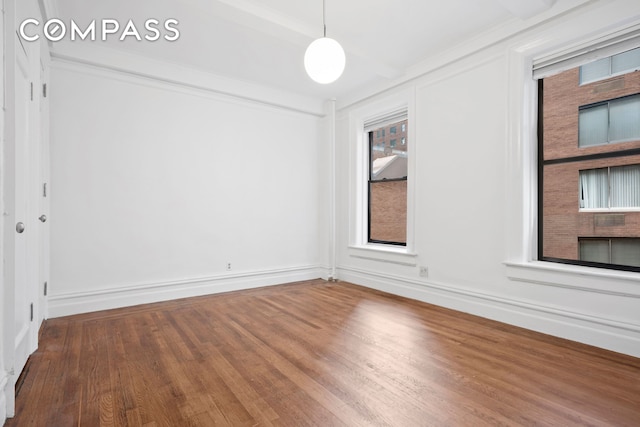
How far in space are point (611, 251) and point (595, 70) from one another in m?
1.57

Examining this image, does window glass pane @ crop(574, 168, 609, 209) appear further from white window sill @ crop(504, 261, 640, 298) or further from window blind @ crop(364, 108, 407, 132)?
window blind @ crop(364, 108, 407, 132)

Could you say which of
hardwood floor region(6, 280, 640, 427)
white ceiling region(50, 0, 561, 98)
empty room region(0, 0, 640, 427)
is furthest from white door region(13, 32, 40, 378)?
white ceiling region(50, 0, 561, 98)

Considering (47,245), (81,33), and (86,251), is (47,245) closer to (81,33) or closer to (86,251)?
(86,251)

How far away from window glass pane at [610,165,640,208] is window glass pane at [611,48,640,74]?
2.64 feet

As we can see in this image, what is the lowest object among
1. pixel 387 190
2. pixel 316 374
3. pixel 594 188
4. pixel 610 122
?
pixel 316 374

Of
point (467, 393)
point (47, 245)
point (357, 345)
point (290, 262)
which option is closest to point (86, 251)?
point (47, 245)

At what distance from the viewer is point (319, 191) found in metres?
5.43

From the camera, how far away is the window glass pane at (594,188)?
9.14 feet

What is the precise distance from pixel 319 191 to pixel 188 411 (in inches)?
159

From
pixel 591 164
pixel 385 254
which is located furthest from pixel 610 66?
pixel 385 254

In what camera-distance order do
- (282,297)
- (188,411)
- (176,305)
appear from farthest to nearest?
1. (282,297)
2. (176,305)
3. (188,411)

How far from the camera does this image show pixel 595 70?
2.85m

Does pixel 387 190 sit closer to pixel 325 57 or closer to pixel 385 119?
pixel 385 119

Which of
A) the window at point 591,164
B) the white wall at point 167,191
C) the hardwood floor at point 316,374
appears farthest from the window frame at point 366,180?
the window at point 591,164
